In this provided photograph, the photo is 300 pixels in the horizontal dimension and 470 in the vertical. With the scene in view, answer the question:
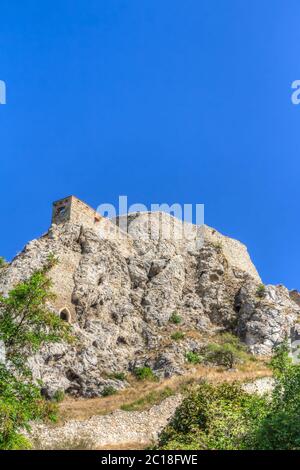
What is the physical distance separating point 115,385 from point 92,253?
36.5ft

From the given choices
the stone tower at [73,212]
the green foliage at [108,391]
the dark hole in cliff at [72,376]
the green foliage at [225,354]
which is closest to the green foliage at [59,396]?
the dark hole in cliff at [72,376]

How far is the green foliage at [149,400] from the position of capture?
25188 millimetres

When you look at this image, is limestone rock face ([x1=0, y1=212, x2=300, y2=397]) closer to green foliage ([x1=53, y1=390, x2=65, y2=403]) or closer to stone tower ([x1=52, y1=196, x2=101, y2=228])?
green foliage ([x1=53, y1=390, x2=65, y2=403])

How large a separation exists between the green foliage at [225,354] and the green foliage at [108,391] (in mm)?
6922

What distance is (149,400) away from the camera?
1024 inches

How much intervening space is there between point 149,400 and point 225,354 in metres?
8.43

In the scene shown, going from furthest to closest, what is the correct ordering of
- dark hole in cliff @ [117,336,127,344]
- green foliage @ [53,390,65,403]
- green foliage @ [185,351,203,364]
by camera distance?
dark hole in cliff @ [117,336,127,344], green foliage @ [185,351,203,364], green foliage @ [53,390,65,403]

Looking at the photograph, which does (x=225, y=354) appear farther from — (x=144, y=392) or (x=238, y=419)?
(x=238, y=419)

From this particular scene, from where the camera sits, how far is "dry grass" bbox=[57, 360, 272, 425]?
25.2 metres

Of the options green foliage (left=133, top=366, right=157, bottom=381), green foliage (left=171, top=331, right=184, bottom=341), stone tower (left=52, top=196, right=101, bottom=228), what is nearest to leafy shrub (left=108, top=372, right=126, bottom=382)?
green foliage (left=133, top=366, right=157, bottom=381)

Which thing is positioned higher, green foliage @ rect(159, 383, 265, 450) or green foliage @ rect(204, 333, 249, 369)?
green foliage @ rect(204, 333, 249, 369)

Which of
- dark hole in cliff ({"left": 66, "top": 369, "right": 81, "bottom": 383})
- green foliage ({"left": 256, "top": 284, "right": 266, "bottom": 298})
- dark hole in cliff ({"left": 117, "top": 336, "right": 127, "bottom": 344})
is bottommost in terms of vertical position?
dark hole in cliff ({"left": 66, "top": 369, "right": 81, "bottom": 383})

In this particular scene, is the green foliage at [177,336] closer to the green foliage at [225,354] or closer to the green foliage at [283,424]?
the green foliage at [225,354]

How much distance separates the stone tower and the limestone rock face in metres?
0.82
